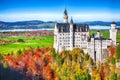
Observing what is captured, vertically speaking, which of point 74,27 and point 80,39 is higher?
point 74,27

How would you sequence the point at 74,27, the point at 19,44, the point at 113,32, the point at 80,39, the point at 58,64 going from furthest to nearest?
the point at 74,27
the point at 80,39
the point at 113,32
the point at 58,64
the point at 19,44

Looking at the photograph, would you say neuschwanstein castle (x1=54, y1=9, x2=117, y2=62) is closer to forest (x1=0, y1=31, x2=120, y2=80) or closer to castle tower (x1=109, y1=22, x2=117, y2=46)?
castle tower (x1=109, y1=22, x2=117, y2=46)

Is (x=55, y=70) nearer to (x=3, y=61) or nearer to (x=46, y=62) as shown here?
(x=46, y=62)

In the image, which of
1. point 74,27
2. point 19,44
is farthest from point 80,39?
point 19,44

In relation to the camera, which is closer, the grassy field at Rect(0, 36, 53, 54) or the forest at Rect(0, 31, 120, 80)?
the grassy field at Rect(0, 36, 53, 54)

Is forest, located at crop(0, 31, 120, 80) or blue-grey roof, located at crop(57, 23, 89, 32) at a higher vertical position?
blue-grey roof, located at crop(57, 23, 89, 32)

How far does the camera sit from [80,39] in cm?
1194

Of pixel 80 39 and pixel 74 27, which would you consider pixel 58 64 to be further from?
pixel 74 27

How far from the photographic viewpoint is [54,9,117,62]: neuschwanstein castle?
10914mm

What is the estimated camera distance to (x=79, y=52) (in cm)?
1089

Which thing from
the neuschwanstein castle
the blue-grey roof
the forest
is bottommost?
the forest

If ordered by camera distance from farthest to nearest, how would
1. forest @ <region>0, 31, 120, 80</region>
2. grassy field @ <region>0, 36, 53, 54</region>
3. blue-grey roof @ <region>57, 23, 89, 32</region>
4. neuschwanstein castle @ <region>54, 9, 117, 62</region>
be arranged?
blue-grey roof @ <region>57, 23, 89, 32</region> → neuschwanstein castle @ <region>54, 9, 117, 62</region> → forest @ <region>0, 31, 120, 80</region> → grassy field @ <region>0, 36, 53, 54</region>

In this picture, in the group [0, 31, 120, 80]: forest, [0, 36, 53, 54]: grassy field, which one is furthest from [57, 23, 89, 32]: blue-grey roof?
[0, 36, 53, 54]: grassy field

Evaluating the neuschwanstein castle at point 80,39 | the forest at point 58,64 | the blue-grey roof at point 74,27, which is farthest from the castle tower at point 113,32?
the blue-grey roof at point 74,27
